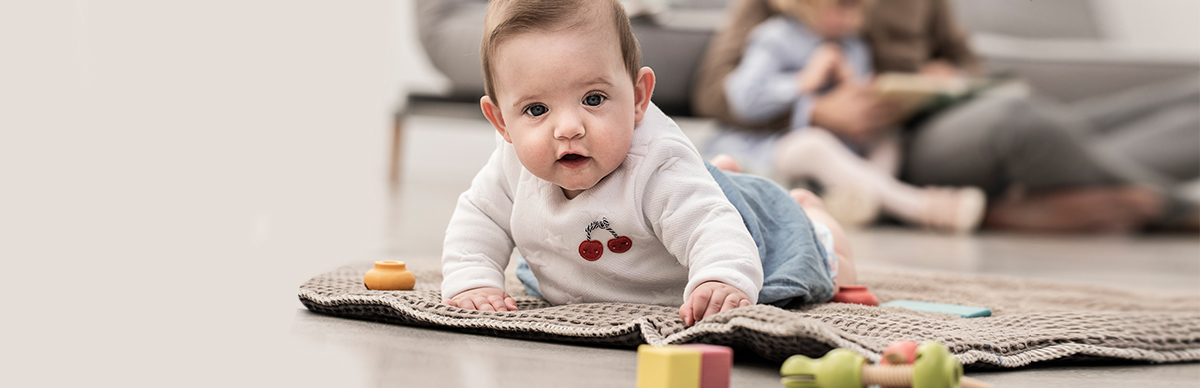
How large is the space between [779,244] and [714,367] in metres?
0.39

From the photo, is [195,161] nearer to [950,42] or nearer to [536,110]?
[536,110]

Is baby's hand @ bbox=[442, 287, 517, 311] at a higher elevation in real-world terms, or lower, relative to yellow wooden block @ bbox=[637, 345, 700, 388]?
higher

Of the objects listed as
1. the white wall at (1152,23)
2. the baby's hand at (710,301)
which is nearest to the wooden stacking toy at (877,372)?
the baby's hand at (710,301)

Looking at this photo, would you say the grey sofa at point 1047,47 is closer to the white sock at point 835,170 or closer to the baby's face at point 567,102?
the white sock at point 835,170

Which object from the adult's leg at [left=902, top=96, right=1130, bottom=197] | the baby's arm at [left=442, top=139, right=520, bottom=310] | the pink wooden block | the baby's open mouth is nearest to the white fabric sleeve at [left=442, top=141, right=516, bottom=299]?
the baby's arm at [left=442, top=139, right=520, bottom=310]

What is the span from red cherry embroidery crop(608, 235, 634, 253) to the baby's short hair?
0.14m

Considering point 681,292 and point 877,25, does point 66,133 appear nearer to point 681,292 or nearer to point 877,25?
point 681,292

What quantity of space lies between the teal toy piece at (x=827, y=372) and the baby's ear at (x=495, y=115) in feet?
1.16

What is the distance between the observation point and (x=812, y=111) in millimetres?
2838

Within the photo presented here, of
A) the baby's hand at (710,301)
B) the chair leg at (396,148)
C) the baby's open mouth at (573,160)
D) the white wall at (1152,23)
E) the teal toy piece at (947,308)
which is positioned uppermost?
the white wall at (1152,23)

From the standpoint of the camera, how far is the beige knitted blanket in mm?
668

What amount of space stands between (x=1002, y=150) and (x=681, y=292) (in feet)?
7.34

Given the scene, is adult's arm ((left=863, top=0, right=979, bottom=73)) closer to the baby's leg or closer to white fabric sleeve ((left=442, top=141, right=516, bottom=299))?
the baby's leg

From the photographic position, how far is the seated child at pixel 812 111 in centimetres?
274
